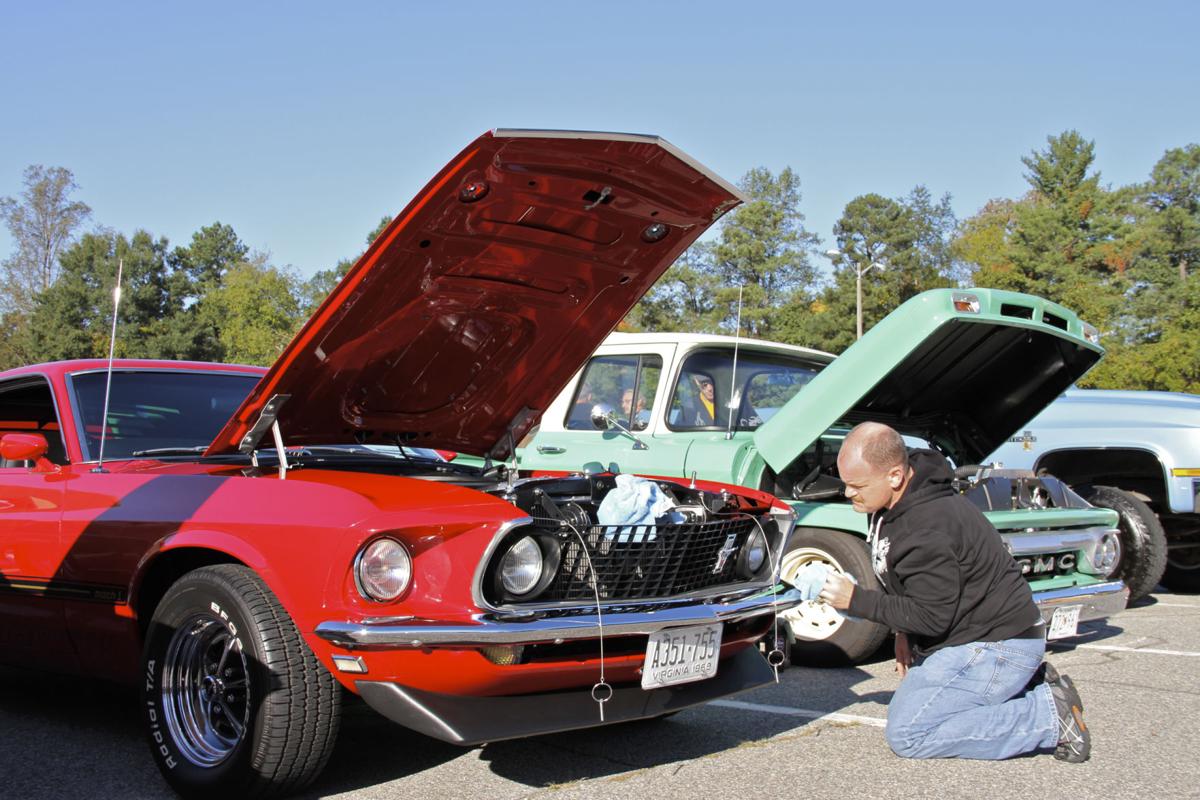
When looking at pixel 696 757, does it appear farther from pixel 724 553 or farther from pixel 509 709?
pixel 509 709

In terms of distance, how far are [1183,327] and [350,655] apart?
Result: 3394 centimetres

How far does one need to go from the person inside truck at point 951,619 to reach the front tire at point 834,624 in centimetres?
161

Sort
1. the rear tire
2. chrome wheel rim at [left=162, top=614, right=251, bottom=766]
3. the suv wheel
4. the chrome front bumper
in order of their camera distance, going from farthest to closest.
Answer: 1. the suv wheel
2. the rear tire
3. chrome wheel rim at [left=162, top=614, right=251, bottom=766]
4. the chrome front bumper

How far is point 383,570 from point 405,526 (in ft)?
0.47

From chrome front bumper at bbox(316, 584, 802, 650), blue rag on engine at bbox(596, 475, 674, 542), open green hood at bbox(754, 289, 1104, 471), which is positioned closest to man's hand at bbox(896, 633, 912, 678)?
chrome front bumper at bbox(316, 584, 802, 650)

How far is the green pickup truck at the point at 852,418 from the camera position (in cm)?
520

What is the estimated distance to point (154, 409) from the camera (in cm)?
438

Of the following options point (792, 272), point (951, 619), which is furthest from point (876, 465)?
point (792, 272)

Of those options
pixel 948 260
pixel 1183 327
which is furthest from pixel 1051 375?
pixel 948 260

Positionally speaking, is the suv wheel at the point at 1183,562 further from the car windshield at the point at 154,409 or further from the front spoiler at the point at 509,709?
the car windshield at the point at 154,409

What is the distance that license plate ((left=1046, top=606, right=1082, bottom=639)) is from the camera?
5.20 metres

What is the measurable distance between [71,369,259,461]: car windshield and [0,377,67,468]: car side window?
14 cm

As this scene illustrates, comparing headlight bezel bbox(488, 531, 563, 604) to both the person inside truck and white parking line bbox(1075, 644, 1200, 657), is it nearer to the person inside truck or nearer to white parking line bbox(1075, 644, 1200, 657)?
the person inside truck

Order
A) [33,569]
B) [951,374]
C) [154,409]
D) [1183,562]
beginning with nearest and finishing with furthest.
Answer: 1. [33,569]
2. [154,409]
3. [951,374]
4. [1183,562]
